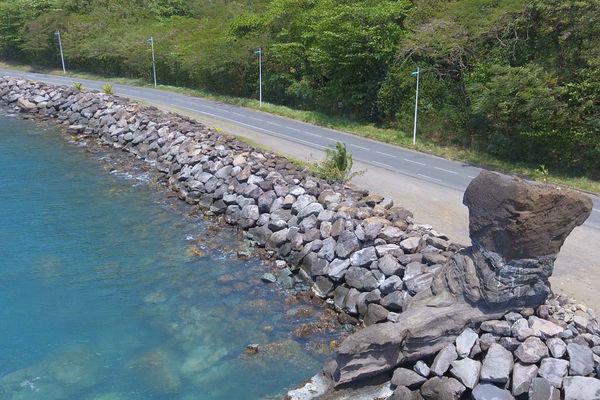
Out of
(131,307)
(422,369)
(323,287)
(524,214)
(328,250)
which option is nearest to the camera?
(524,214)

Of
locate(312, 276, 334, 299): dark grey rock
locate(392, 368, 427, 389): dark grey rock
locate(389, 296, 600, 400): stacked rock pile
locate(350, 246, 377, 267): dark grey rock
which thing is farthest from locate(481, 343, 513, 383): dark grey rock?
locate(312, 276, 334, 299): dark grey rock

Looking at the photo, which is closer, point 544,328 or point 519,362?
point 519,362

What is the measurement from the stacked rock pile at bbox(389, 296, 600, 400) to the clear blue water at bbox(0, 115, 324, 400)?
3.07m

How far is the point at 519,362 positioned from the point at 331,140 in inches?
883

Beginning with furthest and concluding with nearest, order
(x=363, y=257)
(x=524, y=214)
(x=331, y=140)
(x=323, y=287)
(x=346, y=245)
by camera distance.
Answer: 1. (x=331, y=140)
2. (x=346, y=245)
3. (x=323, y=287)
4. (x=363, y=257)
5. (x=524, y=214)

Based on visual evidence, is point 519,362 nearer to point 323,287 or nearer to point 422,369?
point 422,369

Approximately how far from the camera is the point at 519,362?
13.4m

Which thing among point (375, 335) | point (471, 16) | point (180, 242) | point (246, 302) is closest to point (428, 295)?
point (375, 335)

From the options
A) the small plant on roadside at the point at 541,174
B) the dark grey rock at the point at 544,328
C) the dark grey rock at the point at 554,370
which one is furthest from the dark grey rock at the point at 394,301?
the small plant on roadside at the point at 541,174

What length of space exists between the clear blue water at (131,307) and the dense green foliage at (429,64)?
16.2 m

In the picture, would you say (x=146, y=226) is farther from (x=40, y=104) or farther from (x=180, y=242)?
(x=40, y=104)

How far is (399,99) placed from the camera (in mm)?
37188

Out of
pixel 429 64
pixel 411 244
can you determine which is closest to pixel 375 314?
pixel 411 244

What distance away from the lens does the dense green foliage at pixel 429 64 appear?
27.7 meters
